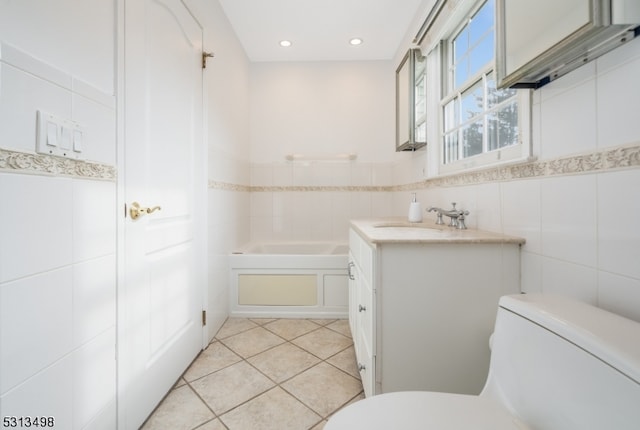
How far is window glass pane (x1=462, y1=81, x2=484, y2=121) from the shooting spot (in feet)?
5.11

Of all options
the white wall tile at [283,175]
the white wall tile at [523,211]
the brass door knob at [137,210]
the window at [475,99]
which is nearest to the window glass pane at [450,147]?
the window at [475,99]

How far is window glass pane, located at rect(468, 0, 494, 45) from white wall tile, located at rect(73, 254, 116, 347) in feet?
7.07

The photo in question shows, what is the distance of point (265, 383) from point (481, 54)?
2205 millimetres

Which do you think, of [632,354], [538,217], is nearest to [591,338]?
[632,354]

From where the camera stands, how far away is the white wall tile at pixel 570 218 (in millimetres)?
851

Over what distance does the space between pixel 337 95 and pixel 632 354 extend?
10.2ft

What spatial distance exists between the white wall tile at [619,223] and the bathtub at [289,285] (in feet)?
5.61

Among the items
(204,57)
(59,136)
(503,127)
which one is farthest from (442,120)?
(59,136)

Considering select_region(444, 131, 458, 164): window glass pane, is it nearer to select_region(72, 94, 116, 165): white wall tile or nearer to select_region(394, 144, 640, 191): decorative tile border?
select_region(394, 144, 640, 191): decorative tile border

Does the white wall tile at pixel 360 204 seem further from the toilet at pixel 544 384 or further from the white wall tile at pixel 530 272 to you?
the toilet at pixel 544 384

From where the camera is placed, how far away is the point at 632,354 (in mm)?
470

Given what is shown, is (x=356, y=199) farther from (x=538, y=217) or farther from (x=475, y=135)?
(x=538, y=217)

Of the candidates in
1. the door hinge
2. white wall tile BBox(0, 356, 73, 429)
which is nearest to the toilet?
white wall tile BBox(0, 356, 73, 429)

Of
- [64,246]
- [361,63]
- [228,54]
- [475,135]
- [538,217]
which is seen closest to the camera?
[64,246]
